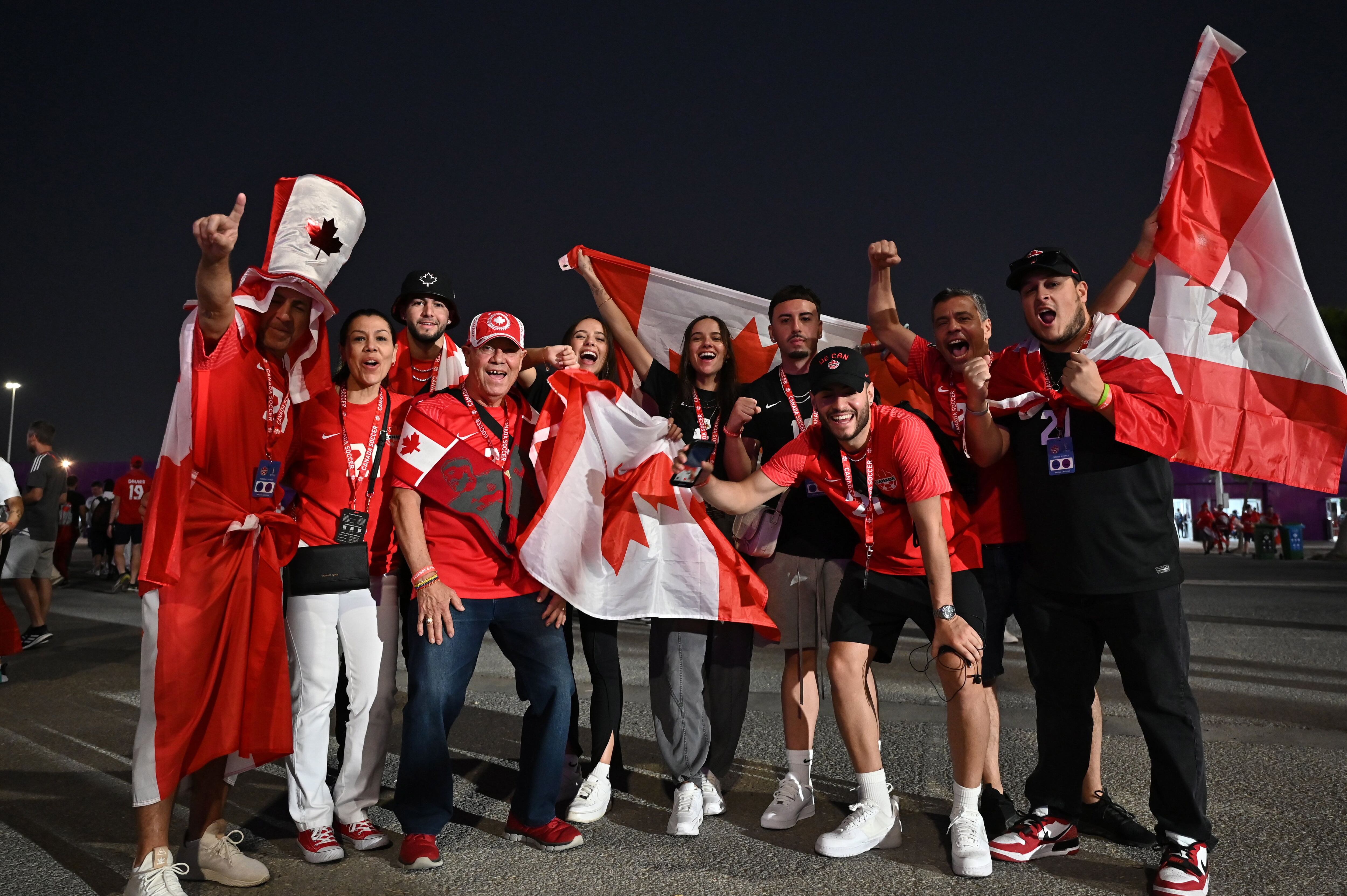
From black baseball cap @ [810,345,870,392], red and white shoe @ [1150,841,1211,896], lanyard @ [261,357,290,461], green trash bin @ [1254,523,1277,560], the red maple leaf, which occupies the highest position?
the red maple leaf

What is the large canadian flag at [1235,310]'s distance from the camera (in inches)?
141

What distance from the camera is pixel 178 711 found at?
3195 mm

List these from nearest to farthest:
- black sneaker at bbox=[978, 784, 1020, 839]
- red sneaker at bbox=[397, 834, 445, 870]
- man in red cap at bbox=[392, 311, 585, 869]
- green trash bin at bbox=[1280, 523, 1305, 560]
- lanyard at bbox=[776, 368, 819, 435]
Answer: red sneaker at bbox=[397, 834, 445, 870]
man in red cap at bbox=[392, 311, 585, 869]
black sneaker at bbox=[978, 784, 1020, 839]
lanyard at bbox=[776, 368, 819, 435]
green trash bin at bbox=[1280, 523, 1305, 560]

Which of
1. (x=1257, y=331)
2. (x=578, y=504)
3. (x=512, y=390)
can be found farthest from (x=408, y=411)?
(x=1257, y=331)

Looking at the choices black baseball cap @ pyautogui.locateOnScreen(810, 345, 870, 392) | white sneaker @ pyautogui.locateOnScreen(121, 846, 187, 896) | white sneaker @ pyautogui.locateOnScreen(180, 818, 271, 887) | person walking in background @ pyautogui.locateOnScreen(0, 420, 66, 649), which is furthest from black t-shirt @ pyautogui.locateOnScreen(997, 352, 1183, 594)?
person walking in background @ pyautogui.locateOnScreen(0, 420, 66, 649)

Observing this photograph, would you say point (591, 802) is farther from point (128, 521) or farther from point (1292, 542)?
point (1292, 542)

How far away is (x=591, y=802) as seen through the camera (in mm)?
3938

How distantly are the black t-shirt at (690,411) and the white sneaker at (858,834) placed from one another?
5.38ft

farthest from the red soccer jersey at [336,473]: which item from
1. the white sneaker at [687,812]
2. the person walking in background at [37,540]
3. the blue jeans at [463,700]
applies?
the person walking in background at [37,540]

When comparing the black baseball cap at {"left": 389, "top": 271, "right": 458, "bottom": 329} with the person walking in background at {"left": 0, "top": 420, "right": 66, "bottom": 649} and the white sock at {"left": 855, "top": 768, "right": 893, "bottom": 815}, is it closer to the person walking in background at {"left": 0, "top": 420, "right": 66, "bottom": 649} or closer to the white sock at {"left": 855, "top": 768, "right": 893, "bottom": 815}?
the white sock at {"left": 855, "top": 768, "right": 893, "bottom": 815}

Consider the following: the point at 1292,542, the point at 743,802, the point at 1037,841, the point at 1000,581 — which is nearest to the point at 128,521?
the point at 743,802

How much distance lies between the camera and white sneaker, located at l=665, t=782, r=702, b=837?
3.69 m

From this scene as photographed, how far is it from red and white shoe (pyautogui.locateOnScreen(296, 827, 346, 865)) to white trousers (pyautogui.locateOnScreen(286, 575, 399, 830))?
0.08 ft

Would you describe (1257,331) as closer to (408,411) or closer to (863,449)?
(863,449)
